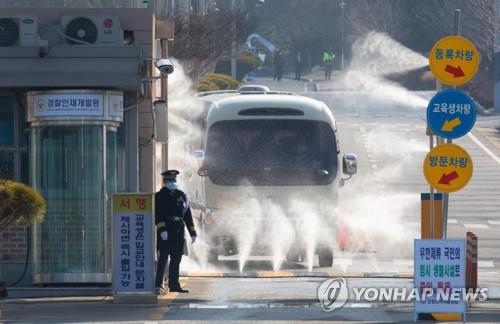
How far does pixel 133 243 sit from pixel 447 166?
4.14 metres

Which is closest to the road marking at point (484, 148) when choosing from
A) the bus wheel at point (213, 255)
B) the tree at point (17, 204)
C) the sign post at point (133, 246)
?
the bus wheel at point (213, 255)

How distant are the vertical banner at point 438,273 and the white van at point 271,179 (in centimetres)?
820

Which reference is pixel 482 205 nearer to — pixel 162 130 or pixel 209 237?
pixel 209 237

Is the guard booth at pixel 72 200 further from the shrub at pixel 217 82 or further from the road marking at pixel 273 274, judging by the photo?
the shrub at pixel 217 82

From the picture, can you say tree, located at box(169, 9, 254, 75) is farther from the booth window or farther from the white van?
the booth window

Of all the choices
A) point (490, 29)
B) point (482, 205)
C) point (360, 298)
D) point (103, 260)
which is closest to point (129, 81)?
point (103, 260)

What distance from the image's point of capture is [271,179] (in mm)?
24094

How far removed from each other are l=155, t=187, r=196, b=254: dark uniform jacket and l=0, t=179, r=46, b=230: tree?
2.12 meters

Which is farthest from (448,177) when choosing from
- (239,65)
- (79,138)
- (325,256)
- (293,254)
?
(239,65)

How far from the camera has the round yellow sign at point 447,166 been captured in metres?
16.2

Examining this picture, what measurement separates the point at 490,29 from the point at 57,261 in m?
51.7

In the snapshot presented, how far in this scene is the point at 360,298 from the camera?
1798cm

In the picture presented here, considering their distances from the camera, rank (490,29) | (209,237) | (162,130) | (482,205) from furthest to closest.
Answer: (490,29) → (482,205) → (209,237) → (162,130)

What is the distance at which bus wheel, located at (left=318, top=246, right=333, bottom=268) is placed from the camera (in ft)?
77.9
